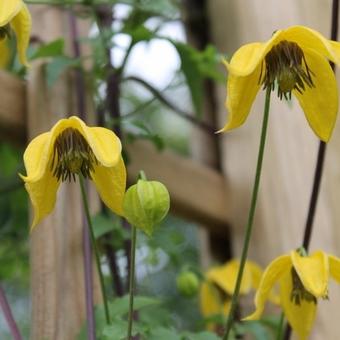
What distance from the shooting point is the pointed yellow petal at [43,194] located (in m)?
0.70

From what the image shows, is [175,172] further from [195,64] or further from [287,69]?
[287,69]

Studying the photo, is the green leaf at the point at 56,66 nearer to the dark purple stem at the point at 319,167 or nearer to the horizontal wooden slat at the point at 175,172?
the horizontal wooden slat at the point at 175,172

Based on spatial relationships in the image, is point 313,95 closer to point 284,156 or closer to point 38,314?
point 38,314

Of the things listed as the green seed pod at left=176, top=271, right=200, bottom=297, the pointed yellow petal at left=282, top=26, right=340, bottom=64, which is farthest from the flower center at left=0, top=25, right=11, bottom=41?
the green seed pod at left=176, top=271, right=200, bottom=297

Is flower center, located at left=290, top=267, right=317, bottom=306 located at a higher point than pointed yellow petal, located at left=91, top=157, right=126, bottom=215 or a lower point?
lower

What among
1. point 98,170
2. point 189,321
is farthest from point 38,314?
point 189,321

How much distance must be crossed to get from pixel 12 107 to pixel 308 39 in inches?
18.6

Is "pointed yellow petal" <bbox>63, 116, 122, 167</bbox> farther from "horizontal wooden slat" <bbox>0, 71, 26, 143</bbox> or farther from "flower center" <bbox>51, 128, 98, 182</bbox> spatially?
"horizontal wooden slat" <bbox>0, 71, 26, 143</bbox>

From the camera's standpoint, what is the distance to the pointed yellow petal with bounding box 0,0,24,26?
0.77 metres

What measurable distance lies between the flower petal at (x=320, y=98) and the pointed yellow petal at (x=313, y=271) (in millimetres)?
125

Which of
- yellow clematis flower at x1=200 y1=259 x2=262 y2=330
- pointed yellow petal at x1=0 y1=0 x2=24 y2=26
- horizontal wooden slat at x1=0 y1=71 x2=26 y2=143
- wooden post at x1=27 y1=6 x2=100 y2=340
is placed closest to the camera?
pointed yellow petal at x1=0 y1=0 x2=24 y2=26

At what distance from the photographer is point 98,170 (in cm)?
73

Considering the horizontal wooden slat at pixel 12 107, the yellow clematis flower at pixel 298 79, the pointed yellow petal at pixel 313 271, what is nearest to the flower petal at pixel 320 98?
the yellow clematis flower at pixel 298 79

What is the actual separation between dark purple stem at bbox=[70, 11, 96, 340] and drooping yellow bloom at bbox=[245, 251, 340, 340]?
16cm
